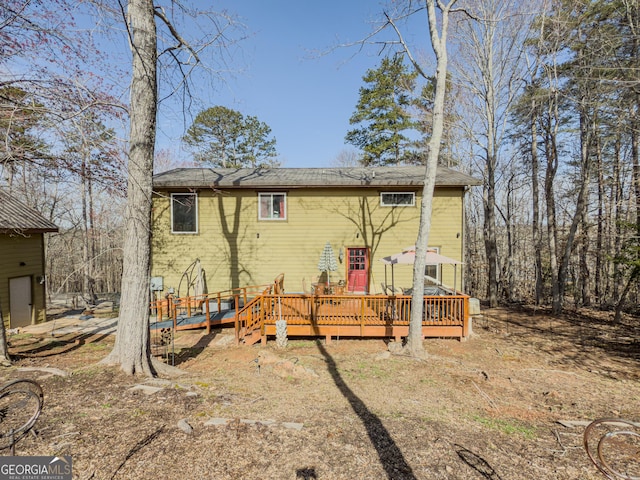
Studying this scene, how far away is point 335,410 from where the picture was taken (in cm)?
434

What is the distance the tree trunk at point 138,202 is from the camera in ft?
16.5

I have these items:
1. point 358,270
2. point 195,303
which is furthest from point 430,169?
point 195,303

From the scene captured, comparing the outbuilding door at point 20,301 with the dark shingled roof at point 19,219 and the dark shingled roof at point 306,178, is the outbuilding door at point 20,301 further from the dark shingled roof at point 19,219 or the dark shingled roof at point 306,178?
the dark shingled roof at point 306,178

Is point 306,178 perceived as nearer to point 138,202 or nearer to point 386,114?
point 138,202

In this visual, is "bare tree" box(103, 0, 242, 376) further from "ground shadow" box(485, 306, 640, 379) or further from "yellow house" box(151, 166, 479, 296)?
"ground shadow" box(485, 306, 640, 379)

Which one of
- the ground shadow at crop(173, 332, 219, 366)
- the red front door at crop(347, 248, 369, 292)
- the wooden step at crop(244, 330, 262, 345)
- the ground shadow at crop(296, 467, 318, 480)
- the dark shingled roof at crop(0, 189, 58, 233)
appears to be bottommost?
the ground shadow at crop(173, 332, 219, 366)

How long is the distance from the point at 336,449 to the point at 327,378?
8.40 feet

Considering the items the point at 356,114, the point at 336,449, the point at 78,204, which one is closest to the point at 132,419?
the point at 336,449

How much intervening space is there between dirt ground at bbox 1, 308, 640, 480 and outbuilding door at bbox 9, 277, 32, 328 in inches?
174

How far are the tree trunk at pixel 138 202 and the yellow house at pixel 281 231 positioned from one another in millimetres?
6388

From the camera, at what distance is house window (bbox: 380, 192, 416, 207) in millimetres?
11648

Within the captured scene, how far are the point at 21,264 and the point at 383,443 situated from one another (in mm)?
14168

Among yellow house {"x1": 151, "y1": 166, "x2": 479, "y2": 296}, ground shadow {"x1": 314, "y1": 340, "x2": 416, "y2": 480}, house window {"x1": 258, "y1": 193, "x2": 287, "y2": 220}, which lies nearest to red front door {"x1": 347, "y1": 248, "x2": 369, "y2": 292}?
yellow house {"x1": 151, "y1": 166, "x2": 479, "y2": 296}

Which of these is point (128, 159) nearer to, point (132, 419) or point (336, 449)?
point (132, 419)
